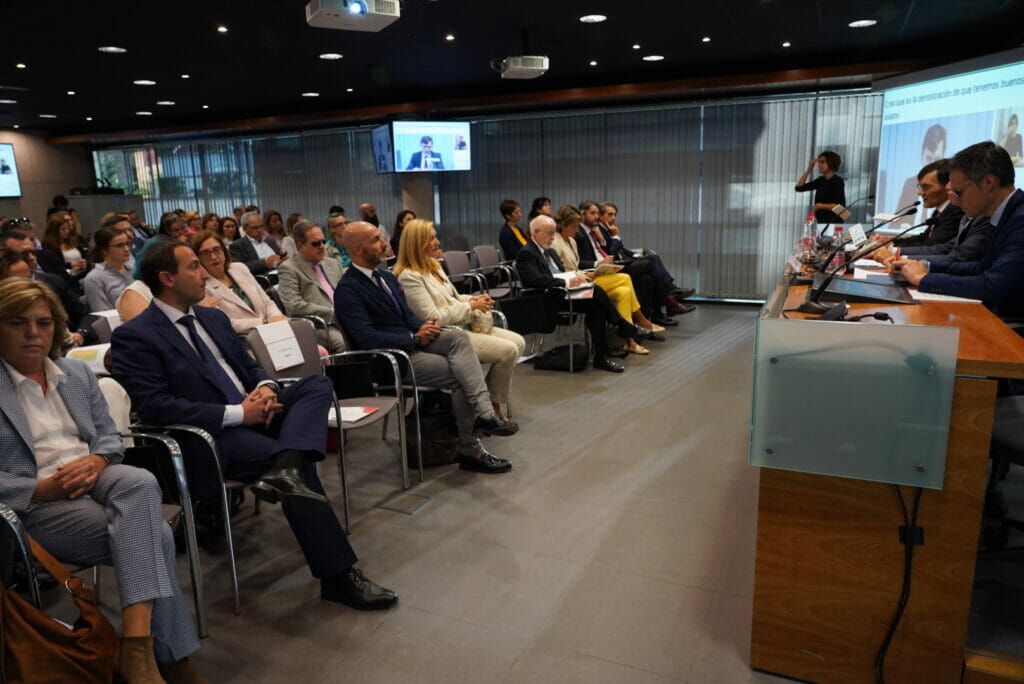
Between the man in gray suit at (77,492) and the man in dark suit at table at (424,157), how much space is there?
24.5ft

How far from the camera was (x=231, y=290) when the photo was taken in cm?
419

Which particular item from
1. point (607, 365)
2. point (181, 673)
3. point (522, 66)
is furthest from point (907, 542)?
point (522, 66)

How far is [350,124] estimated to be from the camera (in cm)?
1073

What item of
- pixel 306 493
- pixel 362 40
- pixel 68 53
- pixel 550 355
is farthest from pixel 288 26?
pixel 306 493

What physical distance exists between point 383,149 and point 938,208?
7.17 m

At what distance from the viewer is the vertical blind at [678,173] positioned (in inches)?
318

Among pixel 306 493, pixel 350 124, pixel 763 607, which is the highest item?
pixel 350 124

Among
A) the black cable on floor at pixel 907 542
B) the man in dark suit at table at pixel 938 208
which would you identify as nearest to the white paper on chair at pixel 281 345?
the black cable on floor at pixel 907 542

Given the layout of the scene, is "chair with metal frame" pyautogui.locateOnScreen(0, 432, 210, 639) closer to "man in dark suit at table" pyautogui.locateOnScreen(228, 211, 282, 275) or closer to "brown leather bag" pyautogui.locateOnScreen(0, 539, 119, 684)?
"brown leather bag" pyautogui.locateOnScreen(0, 539, 119, 684)

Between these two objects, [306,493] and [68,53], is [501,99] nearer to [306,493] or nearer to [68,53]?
[68,53]

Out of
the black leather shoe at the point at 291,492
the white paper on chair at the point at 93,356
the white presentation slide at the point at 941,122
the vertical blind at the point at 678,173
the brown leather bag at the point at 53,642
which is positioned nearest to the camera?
the brown leather bag at the point at 53,642

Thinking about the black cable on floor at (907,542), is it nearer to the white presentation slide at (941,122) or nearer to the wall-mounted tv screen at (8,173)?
the white presentation slide at (941,122)

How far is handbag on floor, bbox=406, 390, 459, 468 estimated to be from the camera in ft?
12.4

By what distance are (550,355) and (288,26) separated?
3.53 metres
